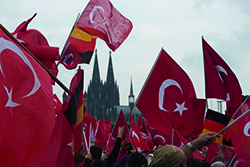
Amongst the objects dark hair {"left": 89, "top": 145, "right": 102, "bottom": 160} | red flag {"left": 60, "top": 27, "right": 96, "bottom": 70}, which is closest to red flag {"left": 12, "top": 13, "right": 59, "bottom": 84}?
red flag {"left": 60, "top": 27, "right": 96, "bottom": 70}

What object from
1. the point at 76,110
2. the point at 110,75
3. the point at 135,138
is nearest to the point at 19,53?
the point at 76,110

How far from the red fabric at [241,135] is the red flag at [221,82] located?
2.94 metres

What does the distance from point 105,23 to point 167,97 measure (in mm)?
1590

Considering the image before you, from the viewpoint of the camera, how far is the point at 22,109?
2.73 meters

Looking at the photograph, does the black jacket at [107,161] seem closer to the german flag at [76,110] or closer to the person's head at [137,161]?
the german flag at [76,110]

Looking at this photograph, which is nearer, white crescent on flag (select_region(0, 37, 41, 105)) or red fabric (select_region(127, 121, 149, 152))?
white crescent on flag (select_region(0, 37, 41, 105))

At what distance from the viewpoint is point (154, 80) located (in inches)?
218

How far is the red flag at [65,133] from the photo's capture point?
8.30 feet

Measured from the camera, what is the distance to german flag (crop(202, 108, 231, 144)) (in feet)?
20.3

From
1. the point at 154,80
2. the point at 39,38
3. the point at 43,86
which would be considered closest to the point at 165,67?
the point at 154,80

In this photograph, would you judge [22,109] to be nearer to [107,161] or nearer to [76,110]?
[76,110]

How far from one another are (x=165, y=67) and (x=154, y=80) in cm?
33

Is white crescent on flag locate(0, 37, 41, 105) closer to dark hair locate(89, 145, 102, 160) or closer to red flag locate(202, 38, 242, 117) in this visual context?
dark hair locate(89, 145, 102, 160)

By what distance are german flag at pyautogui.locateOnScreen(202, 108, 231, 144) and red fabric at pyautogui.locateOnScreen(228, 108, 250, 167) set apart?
2.57 m
